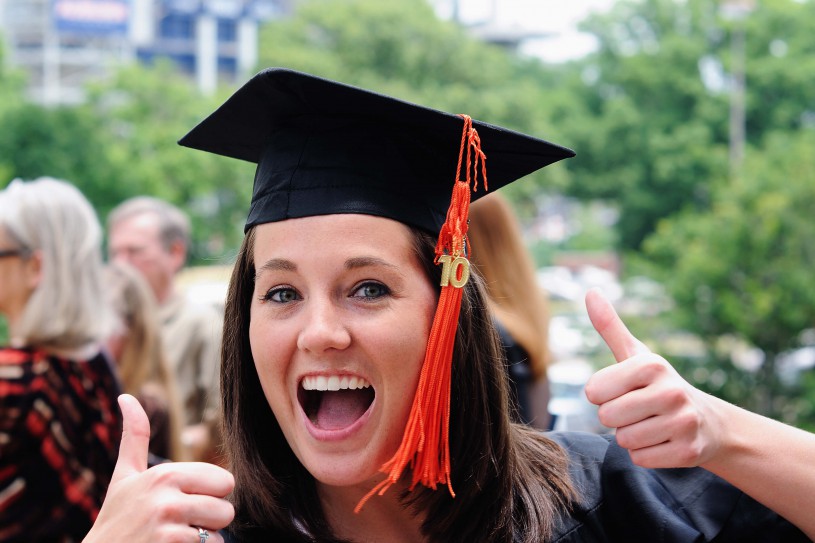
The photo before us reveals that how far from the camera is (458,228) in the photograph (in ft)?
5.49

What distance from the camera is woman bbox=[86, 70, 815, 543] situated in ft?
5.06

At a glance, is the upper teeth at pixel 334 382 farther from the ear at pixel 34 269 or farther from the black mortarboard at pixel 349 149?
the ear at pixel 34 269

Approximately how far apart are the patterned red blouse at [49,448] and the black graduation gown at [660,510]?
1292 mm

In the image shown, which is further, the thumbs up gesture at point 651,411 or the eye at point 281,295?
the eye at point 281,295

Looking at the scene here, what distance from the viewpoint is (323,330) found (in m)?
1.56

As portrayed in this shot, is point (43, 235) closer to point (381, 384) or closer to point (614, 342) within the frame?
point (381, 384)

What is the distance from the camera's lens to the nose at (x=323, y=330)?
156cm

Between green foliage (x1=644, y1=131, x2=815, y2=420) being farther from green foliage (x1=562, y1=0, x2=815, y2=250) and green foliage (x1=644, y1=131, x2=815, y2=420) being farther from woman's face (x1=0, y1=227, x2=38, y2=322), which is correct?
green foliage (x1=562, y1=0, x2=815, y2=250)

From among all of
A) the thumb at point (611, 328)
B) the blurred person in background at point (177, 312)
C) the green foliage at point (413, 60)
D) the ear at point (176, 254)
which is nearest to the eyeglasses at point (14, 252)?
the blurred person in background at point (177, 312)

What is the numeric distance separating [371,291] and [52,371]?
163 centimetres

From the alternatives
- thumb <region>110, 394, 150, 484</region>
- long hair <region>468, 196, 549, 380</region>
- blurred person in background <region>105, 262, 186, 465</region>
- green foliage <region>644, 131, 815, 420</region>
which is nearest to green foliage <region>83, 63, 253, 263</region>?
green foliage <region>644, 131, 815, 420</region>

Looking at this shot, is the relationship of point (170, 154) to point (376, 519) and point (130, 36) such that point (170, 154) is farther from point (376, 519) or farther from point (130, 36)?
point (130, 36)

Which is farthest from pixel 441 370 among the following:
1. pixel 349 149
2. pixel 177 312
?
pixel 177 312

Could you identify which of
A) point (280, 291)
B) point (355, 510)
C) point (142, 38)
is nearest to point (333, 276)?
point (280, 291)
